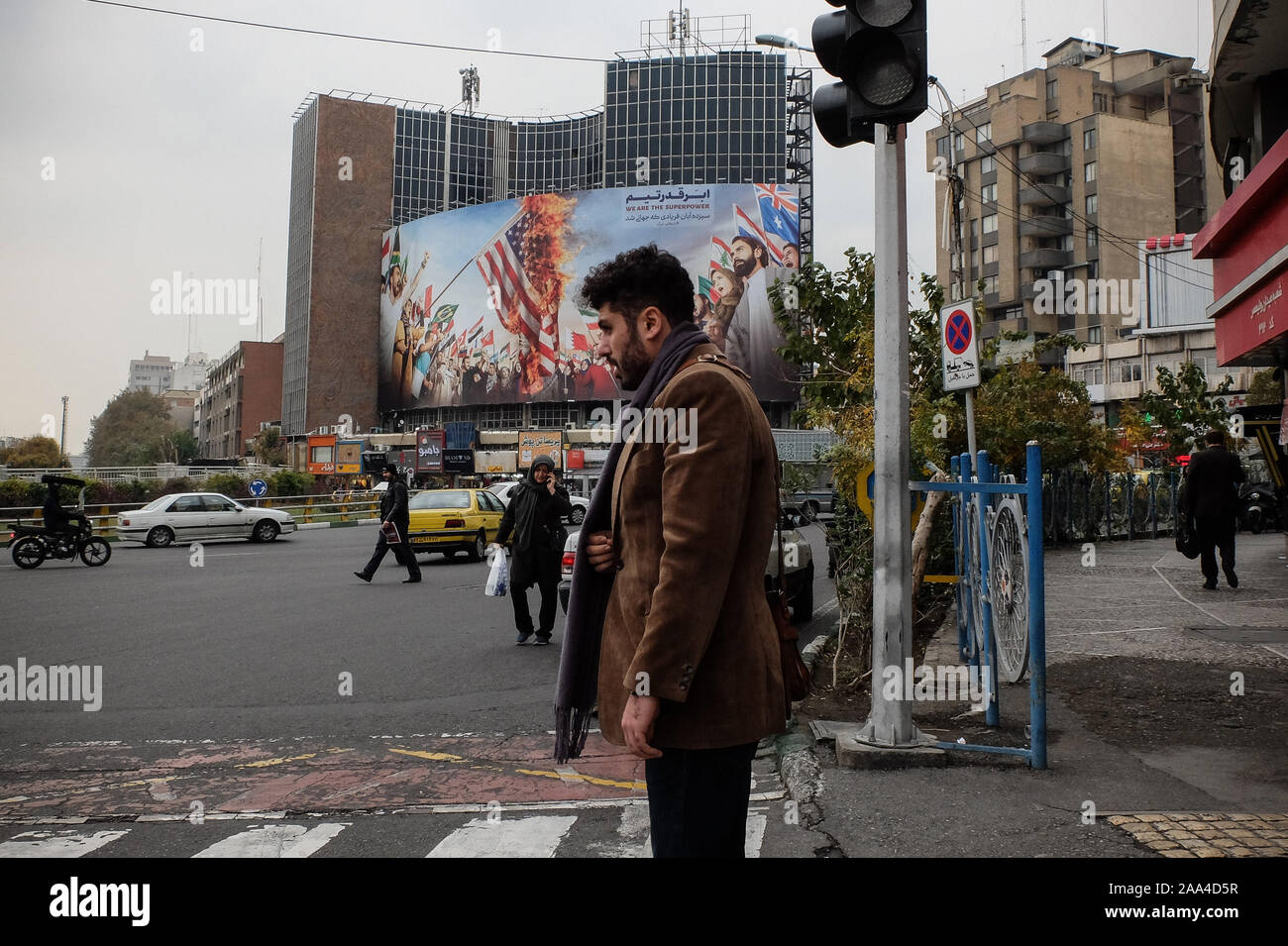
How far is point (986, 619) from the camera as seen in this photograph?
5.39 m

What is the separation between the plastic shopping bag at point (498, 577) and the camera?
10.2 meters

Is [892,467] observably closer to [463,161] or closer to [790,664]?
[790,664]

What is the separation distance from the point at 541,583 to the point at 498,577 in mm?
567

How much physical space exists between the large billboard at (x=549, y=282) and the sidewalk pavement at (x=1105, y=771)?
71.3m

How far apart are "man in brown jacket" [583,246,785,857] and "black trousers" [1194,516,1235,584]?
1132cm

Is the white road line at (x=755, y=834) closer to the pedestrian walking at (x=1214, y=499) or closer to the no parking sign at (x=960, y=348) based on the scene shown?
the no parking sign at (x=960, y=348)

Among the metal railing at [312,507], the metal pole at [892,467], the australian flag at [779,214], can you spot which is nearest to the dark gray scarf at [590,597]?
the metal pole at [892,467]

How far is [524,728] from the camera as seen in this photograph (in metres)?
6.25

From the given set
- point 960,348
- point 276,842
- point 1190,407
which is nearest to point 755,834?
point 276,842

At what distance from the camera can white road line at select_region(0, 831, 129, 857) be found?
3904 millimetres

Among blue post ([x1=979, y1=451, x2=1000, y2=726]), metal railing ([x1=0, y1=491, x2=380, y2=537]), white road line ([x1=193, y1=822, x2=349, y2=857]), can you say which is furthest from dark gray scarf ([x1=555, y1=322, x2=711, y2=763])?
metal railing ([x1=0, y1=491, x2=380, y2=537])
